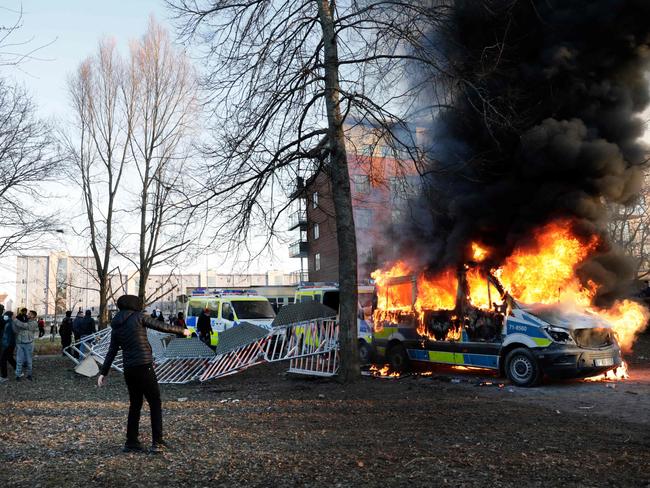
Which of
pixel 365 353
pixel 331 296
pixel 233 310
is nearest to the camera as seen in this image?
pixel 365 353

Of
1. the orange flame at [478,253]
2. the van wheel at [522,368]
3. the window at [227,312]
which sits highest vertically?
the orange flame at [478,253]

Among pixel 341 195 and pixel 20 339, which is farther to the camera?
pixel 20 339

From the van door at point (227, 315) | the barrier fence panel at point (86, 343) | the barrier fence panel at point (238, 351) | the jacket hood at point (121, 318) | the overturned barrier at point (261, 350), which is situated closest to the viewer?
the jacket hood at point (121, 318)

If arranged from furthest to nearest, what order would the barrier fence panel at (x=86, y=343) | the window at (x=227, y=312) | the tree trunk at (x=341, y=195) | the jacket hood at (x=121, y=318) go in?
the window at (x=227, y=312) < the barrier fence panel at (x=86, y=343) < the tree trunk at (x=341, y=195) < the jacket hood at (x=121, y=318)

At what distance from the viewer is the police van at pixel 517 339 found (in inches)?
401

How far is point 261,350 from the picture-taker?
490 inches

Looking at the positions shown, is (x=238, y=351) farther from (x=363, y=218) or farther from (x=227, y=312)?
(x=363, y=218)

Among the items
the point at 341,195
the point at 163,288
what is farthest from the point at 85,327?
the point at 163,288

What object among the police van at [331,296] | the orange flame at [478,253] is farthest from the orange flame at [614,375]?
the police van at [331,296]

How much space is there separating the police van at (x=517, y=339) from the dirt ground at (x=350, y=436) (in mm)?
432

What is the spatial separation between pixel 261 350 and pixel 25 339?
234 inches

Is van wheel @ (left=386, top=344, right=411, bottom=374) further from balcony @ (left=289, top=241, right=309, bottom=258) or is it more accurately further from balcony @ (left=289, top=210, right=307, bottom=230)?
balcony @ (left=289, top=241, right=309, bottom=258)

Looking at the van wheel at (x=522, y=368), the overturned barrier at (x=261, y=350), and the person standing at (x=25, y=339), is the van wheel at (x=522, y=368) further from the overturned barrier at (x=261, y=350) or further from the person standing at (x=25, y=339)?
the person standing at (x=25, y=339)

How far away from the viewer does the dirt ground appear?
4.99 m
